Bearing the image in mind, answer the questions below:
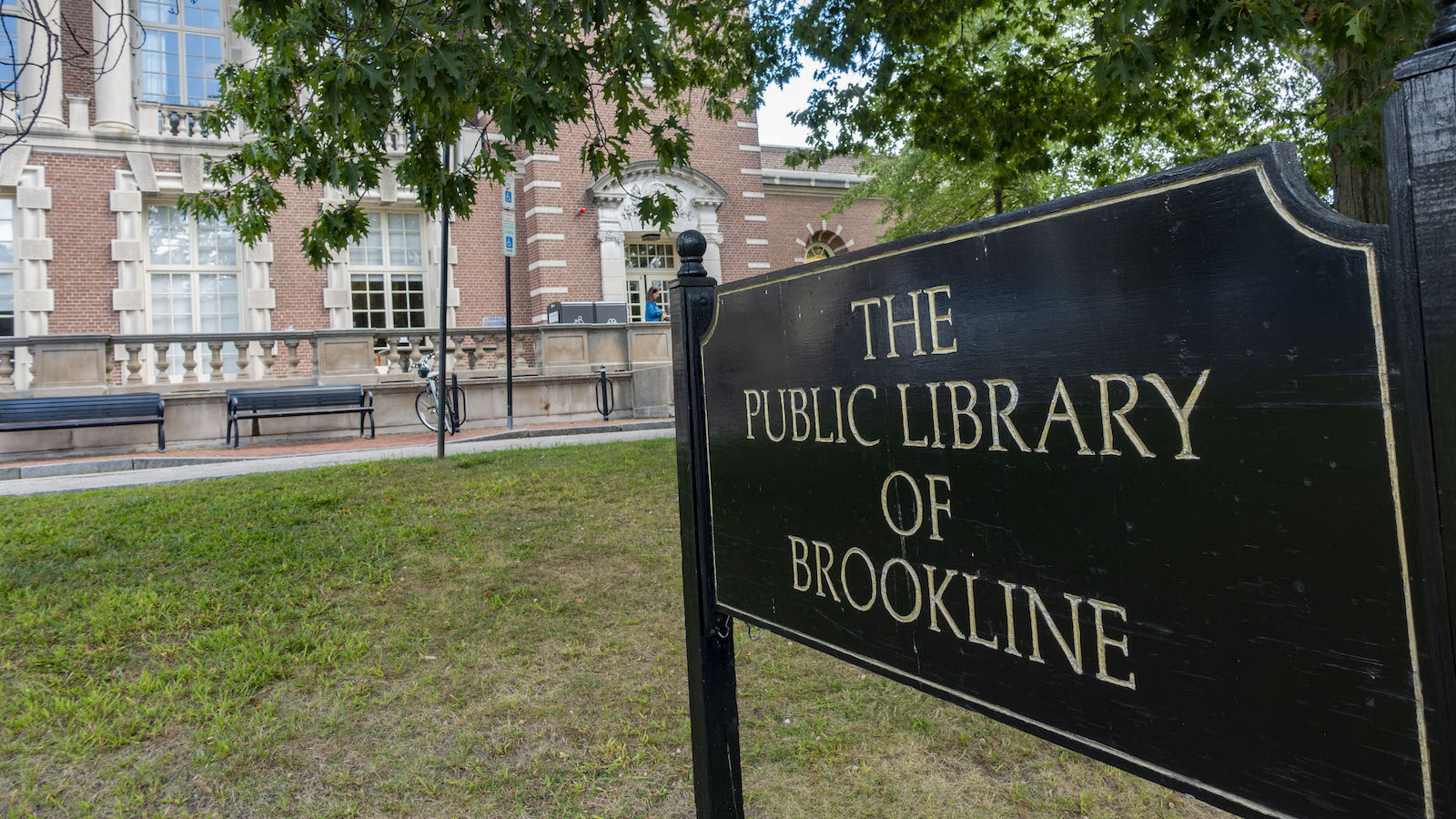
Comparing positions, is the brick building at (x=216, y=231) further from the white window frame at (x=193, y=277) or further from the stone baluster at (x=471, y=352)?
the stone baluster at (x=471, y=352)

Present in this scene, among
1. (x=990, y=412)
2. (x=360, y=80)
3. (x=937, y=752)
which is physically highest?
(x=360, y=80)

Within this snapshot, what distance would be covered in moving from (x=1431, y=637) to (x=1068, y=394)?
0.49m

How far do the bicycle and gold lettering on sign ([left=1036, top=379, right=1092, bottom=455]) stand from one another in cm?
1231

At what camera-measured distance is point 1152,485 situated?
3.58ft

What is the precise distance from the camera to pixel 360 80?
3203 millimetres

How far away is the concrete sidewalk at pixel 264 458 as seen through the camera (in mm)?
8094

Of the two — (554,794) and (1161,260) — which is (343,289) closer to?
(554,794)

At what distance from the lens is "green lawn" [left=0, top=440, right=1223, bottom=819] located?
2639 millimetres

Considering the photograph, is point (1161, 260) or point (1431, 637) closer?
point (1431, 637)

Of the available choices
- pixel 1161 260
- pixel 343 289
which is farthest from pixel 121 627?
pixel 343 289

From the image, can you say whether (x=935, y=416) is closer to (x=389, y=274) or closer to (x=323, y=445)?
(x=323, y=445)

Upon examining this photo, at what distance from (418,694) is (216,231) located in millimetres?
17402

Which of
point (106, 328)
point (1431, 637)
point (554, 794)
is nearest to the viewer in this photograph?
point (1431, 637)

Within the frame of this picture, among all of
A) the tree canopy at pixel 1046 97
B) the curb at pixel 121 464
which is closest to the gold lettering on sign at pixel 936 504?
the tree canopy at pixel 1046 97
